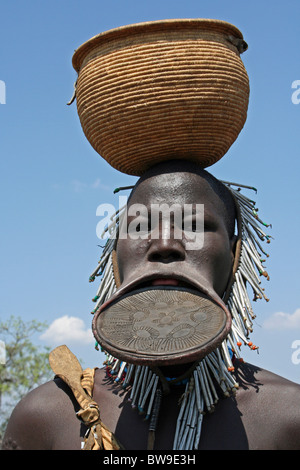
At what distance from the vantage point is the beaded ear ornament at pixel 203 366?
2688 millimetres

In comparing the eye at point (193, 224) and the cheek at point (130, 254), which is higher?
the eye at point (193, 224)

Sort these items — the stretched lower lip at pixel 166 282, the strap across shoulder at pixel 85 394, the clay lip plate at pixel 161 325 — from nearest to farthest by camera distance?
the clay lip plate at pixel 161 325
the strap across shoulder at pixel 85 394
the stretched lower lip at pixel 166 282

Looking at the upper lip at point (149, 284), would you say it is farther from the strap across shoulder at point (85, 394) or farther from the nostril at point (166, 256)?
the strap across shoulder at point (85, 394)

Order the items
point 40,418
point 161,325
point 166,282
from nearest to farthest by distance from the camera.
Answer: point 161,325
point 166,282
point 40,418

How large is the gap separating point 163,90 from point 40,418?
67.0 inches

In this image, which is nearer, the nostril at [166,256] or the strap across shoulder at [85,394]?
the strap across shoulder at [85,394]

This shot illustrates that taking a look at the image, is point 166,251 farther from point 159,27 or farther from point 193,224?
point 159,27

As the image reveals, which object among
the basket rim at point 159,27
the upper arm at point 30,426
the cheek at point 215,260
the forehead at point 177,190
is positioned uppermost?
the basket rim at point 159,27

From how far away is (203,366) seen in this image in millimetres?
2850

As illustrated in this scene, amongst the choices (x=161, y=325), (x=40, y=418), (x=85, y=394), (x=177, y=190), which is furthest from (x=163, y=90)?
(x=40, y=418)

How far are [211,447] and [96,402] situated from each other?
0.61m

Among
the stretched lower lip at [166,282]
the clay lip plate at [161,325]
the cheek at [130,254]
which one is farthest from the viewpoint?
the cheek at [130,254]

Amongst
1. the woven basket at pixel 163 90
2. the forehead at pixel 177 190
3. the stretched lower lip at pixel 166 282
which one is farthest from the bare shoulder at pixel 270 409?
the woven basket at pixel 163 90

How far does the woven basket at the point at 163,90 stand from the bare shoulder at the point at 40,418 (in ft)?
4.18
